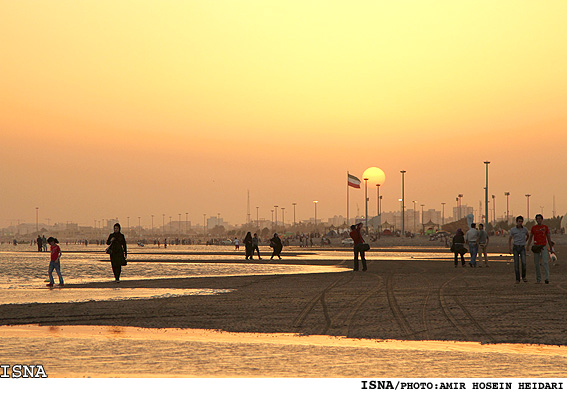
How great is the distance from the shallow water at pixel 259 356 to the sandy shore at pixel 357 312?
81cm

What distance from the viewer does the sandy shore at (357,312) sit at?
36.7ft

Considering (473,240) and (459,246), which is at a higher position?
(473,240)

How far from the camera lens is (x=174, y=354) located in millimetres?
9062

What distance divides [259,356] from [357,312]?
5.00 meters

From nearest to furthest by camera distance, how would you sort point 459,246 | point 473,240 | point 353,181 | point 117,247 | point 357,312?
point 357,312
point 117,247
point 473,240
point 459,246
point 353,181

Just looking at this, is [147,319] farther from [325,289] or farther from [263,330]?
[325,289]

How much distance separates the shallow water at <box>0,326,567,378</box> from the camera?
7.84 meters

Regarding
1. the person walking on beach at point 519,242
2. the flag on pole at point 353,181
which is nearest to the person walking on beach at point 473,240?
the person walking on beach at point 519,242

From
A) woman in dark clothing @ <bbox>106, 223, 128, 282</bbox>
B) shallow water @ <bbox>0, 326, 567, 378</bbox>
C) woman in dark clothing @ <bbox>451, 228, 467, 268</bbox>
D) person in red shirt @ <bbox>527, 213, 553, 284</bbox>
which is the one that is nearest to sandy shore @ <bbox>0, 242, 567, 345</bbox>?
person in red shirt @ <bbox>527, 213, 553, 284</bbox>

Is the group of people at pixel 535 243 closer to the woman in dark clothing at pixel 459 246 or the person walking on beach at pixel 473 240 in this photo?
the person walking on beach at pixel 473 240

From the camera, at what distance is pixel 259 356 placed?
8.91 meters

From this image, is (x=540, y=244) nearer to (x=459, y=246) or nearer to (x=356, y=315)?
(x=356, y=315)

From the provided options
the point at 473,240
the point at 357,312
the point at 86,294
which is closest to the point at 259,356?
the point at 357,312

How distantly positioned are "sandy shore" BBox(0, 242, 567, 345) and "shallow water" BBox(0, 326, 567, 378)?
81cm
